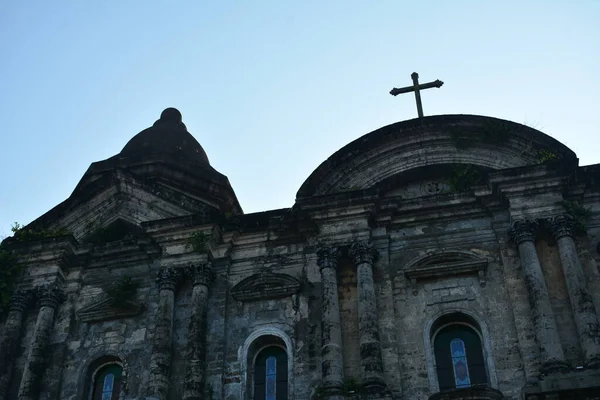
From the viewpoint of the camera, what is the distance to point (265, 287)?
1608 centimetres

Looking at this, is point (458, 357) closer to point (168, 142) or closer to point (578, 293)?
point (578, 293)

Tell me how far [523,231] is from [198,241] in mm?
Result: 6569

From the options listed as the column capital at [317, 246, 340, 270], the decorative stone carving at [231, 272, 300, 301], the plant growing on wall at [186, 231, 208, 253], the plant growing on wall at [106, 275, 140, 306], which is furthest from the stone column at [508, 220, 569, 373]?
the plant growing on wall at [106, 275, 140, 306]

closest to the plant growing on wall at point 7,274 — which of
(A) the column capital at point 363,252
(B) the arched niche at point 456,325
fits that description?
(A) the column capital at point 363,252

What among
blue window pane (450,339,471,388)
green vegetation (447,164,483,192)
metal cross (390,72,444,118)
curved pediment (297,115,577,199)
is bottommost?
blue window pane (450,339,471,388)

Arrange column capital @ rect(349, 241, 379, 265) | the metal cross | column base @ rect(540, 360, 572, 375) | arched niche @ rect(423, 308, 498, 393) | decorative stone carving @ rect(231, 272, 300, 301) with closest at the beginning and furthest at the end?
column base @ rect(540, 360, 572, 375) < arched niche @ rect(423, 308, 498, 393) < column capital @ rect(349, 241, 379, 265) < decorative stone carving @ rect(231, 272, 300, 301) < the metal cross

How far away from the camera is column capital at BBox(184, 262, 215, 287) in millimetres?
16172

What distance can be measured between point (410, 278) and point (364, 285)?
104cm

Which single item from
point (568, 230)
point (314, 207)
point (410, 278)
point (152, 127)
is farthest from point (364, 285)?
point (152, 127)

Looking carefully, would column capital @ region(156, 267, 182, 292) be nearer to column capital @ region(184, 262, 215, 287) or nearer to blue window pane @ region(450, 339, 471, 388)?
column capital @ region(184, 262, 215, 287)

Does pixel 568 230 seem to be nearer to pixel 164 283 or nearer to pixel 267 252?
pixel 267 252

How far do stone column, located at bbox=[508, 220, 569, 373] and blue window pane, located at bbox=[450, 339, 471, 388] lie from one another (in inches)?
56.4

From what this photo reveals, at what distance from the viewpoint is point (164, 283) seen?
16.3 meters

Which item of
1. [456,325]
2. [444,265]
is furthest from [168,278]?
[456,325]
